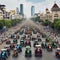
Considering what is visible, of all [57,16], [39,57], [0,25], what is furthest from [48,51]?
[57,16]

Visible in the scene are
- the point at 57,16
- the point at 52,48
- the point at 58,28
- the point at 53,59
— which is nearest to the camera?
the point at 53,59

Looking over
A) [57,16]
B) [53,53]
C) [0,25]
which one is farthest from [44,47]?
[57,16]

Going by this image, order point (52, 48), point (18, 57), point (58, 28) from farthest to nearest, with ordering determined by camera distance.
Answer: point (58, 28), point (52, 48), point (18, 57)

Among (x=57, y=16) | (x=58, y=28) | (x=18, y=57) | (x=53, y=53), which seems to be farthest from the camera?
(x=57, y=16)

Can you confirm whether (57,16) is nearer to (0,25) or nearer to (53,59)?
(0,25)

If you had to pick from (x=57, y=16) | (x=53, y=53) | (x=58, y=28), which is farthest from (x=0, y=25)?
(x=53, y=53)

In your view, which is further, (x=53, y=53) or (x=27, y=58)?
(x=53, y=53)

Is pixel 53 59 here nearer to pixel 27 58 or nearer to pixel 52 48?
pixel 27 58

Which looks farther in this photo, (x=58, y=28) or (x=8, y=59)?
(x=58, y=28)

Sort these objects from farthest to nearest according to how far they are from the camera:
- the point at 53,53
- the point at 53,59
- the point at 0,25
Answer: the point at 0,25 → the point at 53,53 → the point at 53,59
